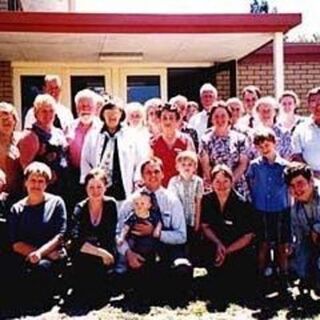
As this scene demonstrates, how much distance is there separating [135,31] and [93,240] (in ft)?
12.1

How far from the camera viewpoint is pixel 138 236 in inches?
229

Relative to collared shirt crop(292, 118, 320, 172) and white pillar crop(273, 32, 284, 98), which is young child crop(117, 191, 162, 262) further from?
white pillar crop(273, 32, 284, 98)

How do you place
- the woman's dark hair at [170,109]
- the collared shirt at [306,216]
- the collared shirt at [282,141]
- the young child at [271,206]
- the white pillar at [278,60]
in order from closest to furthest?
the collared shirt at [306,216], the young child at [271,206], the woman's dark hair at [170,109], the collared shirt at [282,141], the white pillar at [278,60]

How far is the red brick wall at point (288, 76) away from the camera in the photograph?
1197 centimetres

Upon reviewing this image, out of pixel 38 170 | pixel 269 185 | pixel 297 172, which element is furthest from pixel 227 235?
pixel 38 170

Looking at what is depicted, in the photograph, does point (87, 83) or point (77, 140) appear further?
point (87, 83)

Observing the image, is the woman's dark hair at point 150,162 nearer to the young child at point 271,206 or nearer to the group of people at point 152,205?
the group of people at point 152,205

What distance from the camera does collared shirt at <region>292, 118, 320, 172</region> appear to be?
611 cm

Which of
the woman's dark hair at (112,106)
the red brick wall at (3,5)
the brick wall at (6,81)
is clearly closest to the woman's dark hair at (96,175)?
the woman's dark hair at (112,106)

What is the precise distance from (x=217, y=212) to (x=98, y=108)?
5.41ft

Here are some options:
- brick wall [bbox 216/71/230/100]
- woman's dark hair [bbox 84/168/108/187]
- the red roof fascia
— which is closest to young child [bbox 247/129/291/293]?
woman's dark hair [bbox 84/168/108/187]

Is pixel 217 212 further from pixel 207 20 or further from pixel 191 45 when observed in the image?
pixel 191 45

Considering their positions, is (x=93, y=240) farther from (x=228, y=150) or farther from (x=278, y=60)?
(x=278, y=60)

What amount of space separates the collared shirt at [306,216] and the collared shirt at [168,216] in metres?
1.03
